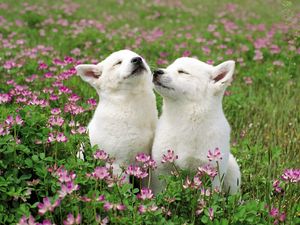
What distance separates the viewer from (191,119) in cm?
379

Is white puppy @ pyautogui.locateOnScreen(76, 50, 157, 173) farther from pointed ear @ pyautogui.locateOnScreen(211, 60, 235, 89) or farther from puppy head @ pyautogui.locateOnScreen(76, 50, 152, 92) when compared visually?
pointed ear @ pyautogui.locateOnScreen(211, 60, 235, 89)

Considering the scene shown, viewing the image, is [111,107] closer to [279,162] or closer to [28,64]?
[279,162]

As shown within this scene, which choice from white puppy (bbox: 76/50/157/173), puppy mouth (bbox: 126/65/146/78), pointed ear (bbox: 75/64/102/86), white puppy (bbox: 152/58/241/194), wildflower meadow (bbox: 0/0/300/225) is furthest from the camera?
pointed ear (bbox: 75/64/102/86)

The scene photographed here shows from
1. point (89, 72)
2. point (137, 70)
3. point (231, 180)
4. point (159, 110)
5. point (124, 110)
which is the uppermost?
point (137, 70)

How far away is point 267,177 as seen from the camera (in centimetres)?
457

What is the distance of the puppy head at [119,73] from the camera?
4125 millimetres

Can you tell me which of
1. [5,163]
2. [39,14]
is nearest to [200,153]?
[5,163]

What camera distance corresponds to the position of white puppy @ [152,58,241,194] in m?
3.75

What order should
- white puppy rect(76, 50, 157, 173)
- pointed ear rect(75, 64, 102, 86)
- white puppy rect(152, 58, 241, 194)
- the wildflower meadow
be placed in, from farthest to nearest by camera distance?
pointed ear rect(75, 64, 102, 86)
white puppy rect(76, 50, 157, 173)
white puppy rect(152, 58, 241, 194)
the wildflower meadow

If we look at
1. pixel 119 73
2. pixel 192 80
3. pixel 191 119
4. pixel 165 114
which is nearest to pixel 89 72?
pixel 119 73

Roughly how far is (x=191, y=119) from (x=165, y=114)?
0.26 metres

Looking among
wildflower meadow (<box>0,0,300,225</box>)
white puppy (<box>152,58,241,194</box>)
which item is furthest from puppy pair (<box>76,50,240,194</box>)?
wildflower meadow (<box>0,0,300,225</box>)

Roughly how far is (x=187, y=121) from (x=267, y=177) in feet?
4.12

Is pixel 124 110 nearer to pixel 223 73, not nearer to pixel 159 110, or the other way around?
pixel 223 73
